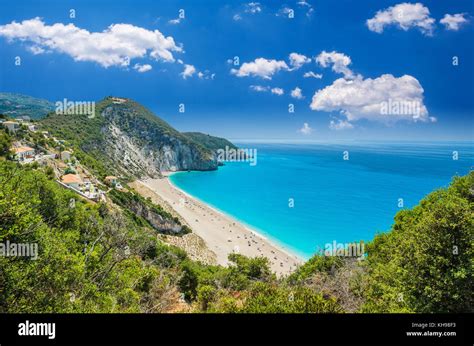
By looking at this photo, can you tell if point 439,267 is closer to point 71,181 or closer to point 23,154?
point 71,181

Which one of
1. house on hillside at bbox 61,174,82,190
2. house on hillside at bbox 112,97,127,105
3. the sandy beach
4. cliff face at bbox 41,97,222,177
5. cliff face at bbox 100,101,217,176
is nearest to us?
house on hillside at bbox 61,174,82,190

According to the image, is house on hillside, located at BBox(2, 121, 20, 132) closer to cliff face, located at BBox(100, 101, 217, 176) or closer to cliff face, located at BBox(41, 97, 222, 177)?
cliff face, located at BBox(41, 97, 222, 177)

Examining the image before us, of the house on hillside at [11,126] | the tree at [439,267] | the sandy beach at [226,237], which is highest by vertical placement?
the house on hillside at [11,126]

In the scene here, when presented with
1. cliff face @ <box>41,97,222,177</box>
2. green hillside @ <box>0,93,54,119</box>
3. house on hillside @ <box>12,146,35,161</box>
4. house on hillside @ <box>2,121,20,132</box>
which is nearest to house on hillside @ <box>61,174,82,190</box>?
house on hillside @ <box>12,146,35,161</box>

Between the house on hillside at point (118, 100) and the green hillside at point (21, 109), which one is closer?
the house on hillside at point (118, 100)

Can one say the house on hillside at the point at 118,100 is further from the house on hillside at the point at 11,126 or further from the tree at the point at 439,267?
the tree at the point at 439,267

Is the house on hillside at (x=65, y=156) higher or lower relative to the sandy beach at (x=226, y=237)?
higher

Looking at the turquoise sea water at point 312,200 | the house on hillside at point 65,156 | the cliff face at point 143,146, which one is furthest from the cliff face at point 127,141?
the house on hillside at point 65,156
